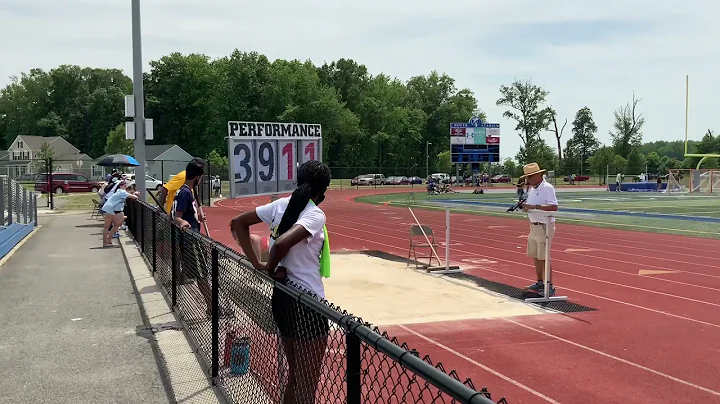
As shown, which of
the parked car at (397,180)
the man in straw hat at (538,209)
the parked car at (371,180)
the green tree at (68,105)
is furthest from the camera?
the green tree at (68,105)

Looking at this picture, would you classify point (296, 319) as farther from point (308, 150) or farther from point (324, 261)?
point (308, 150)

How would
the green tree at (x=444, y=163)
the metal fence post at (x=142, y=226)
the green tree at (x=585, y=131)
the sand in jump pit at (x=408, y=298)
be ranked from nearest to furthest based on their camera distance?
the sand in jump pit at (x=408, y=298) → the metal fence post at (x=142, y=226) → the green tree at (x=444, y=163) → the green tree at (x=585, y=131)

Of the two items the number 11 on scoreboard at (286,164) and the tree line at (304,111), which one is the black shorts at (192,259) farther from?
the tree line at (304,111)

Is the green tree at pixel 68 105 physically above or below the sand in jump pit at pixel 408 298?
above

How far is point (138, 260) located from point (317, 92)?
78.8m

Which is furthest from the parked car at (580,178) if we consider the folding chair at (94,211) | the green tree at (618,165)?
the folding chair at (94,211)

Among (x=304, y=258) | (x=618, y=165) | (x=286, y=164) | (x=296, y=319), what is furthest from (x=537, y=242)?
(x=618, y=165)

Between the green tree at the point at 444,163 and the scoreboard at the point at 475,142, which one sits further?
the green tree at the point at 444,163

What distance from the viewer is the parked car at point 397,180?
7944 centimetres

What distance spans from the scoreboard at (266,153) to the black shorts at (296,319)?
511 centimetres

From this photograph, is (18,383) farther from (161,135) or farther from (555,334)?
(161,135)

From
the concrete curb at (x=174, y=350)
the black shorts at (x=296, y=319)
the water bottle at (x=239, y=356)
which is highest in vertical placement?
the black shorts at (x=296, y=319)

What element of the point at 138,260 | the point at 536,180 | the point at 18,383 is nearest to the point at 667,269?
the point at 536,180

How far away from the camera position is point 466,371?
20.1 feet
